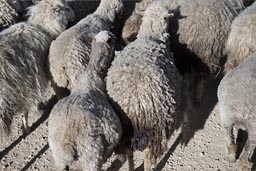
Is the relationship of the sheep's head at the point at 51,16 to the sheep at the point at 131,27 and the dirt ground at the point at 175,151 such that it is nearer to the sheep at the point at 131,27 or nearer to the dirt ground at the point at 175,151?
the sheep at the point at 131,27

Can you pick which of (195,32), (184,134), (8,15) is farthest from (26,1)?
(184,134)

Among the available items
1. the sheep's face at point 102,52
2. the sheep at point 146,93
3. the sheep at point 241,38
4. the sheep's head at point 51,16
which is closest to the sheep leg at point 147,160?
the sheep at point 146,93

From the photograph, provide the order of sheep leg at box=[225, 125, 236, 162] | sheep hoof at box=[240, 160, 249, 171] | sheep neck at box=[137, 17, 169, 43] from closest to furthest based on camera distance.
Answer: sheep hoof at box=[240, 160, 249, 171] → sheep leg at box=[225, 125, 236, 162] → sheep neck at box=[137, 17, 169, 43]

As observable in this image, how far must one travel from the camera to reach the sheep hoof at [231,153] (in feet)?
15.3

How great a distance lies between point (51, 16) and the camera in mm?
5281

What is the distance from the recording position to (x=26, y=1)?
6176mm

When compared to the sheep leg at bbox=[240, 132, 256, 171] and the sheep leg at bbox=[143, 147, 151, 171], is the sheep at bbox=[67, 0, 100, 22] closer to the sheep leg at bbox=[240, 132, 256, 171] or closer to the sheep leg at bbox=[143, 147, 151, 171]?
the sheep leg at bbox=[143, 147, 151, 171]

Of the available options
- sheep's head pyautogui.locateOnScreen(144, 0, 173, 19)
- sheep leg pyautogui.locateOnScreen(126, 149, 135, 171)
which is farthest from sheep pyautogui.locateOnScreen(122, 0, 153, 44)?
sheep leg pyautogui.locateOnScreen(126, 149, 135, 171)

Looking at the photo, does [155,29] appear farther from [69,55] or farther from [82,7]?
[82,7]

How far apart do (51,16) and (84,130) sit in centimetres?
211

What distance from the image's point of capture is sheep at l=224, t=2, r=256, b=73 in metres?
4.83

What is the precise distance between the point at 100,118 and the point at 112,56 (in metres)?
1.02

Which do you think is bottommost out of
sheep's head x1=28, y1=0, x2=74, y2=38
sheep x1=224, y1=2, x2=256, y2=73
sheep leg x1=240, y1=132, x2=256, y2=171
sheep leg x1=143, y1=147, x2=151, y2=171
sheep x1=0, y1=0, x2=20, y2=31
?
sheep leg x1=240, y1=132, x2=256, y2=171

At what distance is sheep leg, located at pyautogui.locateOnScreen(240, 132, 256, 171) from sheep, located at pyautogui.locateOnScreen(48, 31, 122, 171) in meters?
1.27
